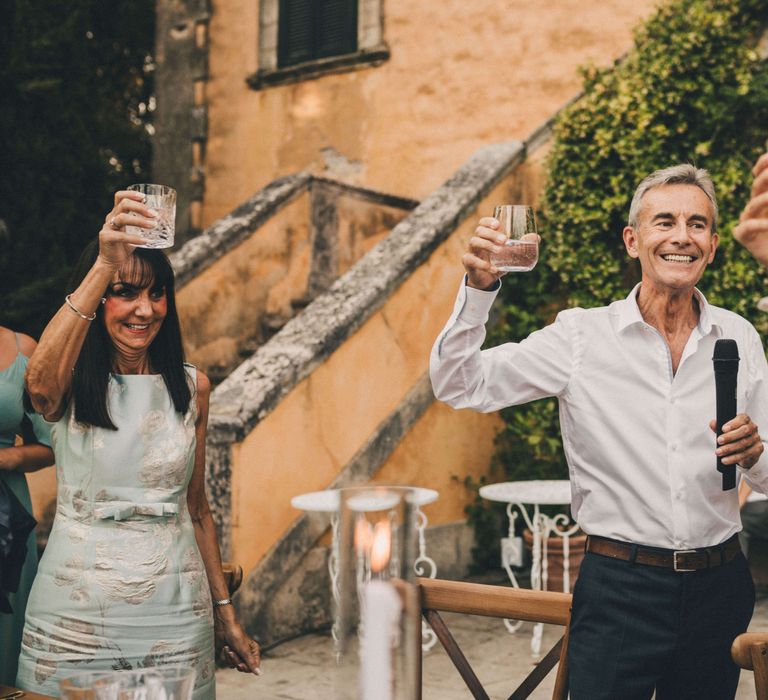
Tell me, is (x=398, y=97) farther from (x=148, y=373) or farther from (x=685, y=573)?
(x=685, y=573)

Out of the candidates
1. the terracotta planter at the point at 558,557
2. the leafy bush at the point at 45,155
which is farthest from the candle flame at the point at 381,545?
the leafy bush at the point at 45,155

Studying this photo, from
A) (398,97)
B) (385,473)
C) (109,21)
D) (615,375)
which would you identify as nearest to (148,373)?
(615,375)

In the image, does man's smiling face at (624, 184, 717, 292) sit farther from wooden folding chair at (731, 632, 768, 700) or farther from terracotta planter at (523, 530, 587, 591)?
terracotta planter at (523, 530, 587, 591)

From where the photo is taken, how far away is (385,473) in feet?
18.2

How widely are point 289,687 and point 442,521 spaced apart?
6.10 ft

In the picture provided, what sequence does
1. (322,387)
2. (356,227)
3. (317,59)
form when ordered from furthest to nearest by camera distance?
(317,59) < (356,227) < (322,387)

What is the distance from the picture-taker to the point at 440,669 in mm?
4496

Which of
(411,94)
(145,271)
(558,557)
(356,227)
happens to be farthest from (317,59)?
(145,271)

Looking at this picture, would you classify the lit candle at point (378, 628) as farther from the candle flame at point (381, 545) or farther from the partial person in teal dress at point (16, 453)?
the partial person in teal dress at point (16, 453)

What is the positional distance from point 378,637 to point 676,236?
60.9 inches

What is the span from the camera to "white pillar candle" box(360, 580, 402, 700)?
1.12 m

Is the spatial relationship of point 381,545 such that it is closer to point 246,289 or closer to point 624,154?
point 624,154

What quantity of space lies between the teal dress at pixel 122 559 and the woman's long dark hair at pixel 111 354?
1.3 inches

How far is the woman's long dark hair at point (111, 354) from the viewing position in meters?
2.46
